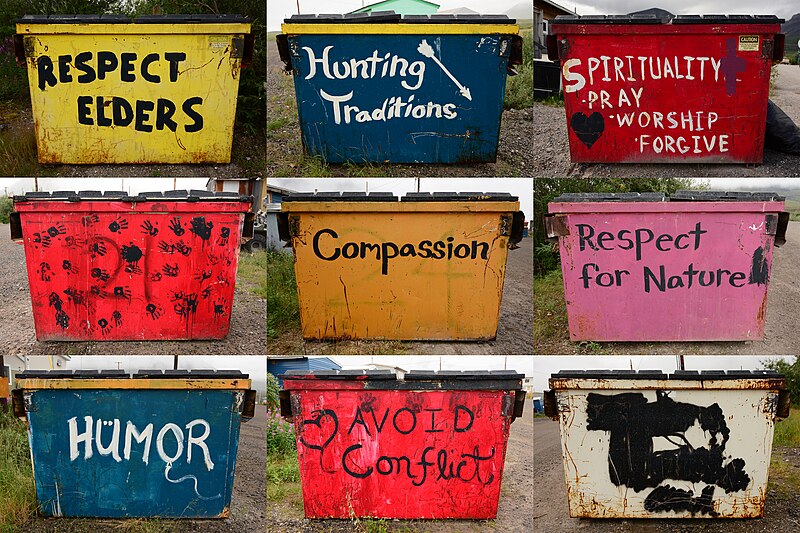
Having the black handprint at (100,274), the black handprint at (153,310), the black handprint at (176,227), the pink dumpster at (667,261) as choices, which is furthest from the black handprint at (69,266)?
the pink dumpster at (667,261)

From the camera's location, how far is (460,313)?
5426 millimetres

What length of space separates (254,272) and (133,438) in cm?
498

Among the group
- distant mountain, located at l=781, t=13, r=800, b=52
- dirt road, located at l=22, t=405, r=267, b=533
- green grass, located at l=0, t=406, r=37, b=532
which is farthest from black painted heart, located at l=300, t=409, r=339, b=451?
distant mountain, located at l=781, t=13, r=800, b=52

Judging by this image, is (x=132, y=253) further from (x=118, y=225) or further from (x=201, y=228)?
(x=201, y=228)

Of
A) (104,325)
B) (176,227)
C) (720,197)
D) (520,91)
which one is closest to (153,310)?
(104,325)

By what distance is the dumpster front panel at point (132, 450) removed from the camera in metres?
4.96

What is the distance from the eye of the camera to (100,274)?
18.0ft

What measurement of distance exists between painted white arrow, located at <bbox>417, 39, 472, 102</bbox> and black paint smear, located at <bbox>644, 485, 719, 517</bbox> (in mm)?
2911

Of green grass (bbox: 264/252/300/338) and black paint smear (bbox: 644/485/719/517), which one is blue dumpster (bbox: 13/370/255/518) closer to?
green grass (bbox: 264/252/300/338)

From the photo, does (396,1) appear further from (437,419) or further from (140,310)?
(437,419)

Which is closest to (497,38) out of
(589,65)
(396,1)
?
(589,65)

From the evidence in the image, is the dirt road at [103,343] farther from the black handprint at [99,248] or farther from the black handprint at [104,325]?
the black handprint at [99,248]

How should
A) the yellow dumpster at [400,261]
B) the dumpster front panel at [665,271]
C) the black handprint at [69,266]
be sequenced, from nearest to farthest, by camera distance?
the yellow dumpster at [400,261] < the dumpster front panel at [665,271] < the black handprint at [69,266]

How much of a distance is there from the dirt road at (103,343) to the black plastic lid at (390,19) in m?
2.37
